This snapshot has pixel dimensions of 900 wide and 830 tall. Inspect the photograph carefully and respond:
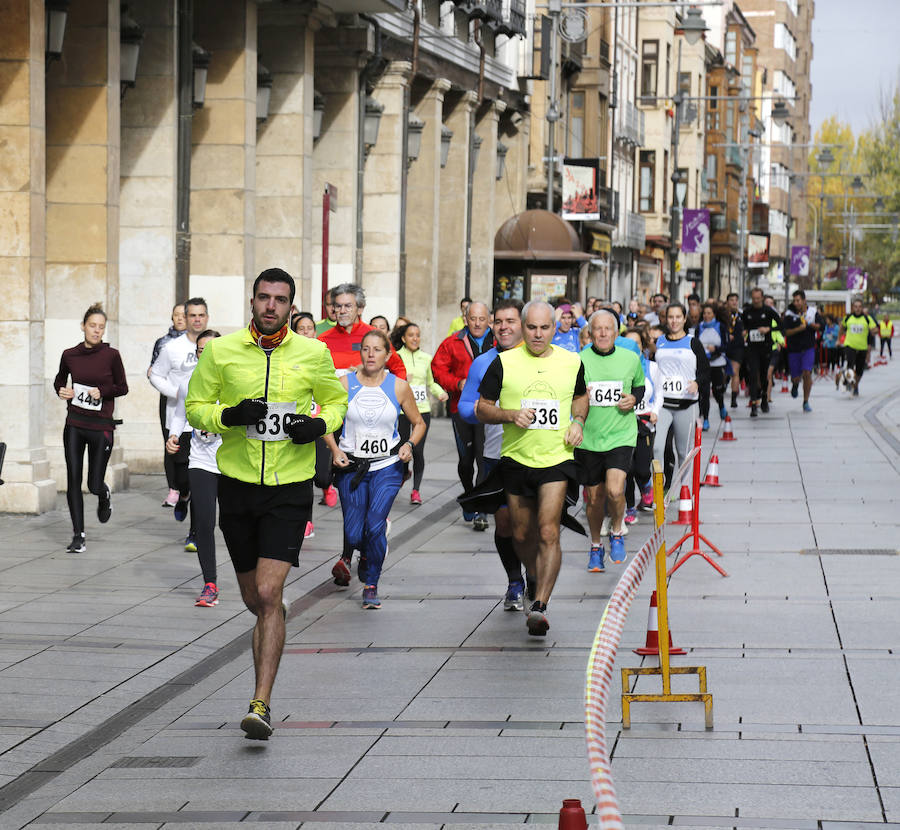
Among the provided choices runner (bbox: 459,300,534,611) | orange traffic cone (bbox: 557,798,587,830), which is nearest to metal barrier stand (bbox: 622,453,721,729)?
runner (bbox: 459,300,534,611)

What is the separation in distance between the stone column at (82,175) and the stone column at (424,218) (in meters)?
12.7

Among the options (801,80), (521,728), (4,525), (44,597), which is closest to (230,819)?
(521,728)

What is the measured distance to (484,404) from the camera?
9883mm

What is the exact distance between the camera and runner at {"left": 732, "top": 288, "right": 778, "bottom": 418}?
2883 centimetres

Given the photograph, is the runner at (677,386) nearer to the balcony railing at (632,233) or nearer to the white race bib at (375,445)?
the white race bib at (375,445)

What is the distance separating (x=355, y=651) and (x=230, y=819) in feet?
10.6

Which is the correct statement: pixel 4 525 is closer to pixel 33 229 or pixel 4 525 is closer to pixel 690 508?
pixel 33 229

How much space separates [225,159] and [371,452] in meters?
9.82

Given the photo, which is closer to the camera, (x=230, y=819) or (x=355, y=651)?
(x=230, y=819)

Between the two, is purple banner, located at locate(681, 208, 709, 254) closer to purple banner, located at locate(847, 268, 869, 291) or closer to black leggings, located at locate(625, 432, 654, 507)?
purple banner, located at locate(847, 268, 869, 291)

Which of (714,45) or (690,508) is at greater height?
(714,45)

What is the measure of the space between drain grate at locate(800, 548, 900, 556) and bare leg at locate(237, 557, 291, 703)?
244 inches

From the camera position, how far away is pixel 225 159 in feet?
65.7

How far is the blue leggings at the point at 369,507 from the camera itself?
10.8 m
